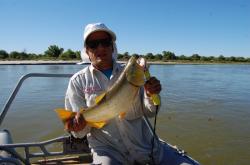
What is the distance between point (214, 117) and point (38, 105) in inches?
299

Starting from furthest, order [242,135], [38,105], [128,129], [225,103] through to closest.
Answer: [225,103], [38,105], [242,135], [128,129]

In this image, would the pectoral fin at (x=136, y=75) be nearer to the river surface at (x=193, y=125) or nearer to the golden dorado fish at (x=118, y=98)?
the golden dorado fish at (x=118, y=98)

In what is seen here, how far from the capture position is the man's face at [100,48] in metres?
4.17

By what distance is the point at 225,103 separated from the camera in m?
17.2

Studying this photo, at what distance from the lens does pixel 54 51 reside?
112 meters

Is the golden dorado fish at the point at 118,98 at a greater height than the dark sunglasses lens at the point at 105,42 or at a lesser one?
lesser

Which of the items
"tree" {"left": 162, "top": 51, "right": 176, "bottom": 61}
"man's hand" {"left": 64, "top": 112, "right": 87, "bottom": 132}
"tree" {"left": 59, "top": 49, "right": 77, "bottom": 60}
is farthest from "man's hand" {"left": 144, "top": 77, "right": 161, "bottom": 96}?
"tree" {"left": 162, "top": 51, "right": 176, "bottom": 61}

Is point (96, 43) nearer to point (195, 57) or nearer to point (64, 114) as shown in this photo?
point (64, 114)

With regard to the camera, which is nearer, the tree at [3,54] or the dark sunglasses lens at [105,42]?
the dark sunglasses lens at [105,42]

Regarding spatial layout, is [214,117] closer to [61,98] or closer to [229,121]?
[229,121]

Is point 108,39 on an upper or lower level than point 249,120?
upper

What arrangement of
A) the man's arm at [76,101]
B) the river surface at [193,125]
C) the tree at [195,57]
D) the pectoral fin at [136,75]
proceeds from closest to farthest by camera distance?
the pectoral fin at [136,75] → the man's arm at [76,101] → the river surface at [193,125] → the tree at [195,57]

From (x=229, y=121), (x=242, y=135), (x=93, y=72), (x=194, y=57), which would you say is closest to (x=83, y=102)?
(x=93, y=72)

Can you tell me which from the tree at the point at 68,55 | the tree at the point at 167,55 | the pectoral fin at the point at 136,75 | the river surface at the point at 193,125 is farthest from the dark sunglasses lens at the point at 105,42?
the tree at the point at 167,55
